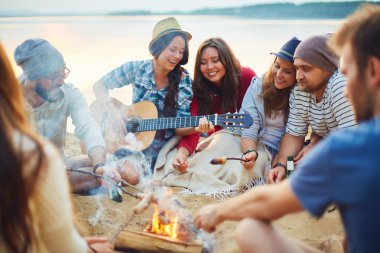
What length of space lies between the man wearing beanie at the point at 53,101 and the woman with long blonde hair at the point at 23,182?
2249mm

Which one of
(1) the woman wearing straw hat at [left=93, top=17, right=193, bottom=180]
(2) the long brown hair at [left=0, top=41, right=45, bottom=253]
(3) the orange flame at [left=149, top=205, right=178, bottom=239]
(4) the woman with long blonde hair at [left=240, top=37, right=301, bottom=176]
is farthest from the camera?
(1) the woman wearing straw hat at [left=93, top=17, right=193, bottom=180]

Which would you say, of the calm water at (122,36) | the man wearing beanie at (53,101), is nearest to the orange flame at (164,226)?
the man wearing beanie at (53,101)

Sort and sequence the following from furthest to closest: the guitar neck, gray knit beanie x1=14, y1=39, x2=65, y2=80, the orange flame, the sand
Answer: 1. the guitar neck
2. gray knit beanie x1=14, y1=39, x2=65, y2=80
3. the sand
4. the orange flame

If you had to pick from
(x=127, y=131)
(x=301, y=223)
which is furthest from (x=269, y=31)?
(x=301, y=223)

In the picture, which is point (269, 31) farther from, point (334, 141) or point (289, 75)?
point (334, 141)

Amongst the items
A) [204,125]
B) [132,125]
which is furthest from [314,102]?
[132,125]

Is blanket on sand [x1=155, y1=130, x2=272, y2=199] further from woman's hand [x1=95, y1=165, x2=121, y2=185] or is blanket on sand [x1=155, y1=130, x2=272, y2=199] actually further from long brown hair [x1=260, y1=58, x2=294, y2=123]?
woman's hand [x1=95, y1=165, x2=121, y2=185]

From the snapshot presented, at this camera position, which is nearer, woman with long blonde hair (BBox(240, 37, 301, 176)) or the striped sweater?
the striped sweater

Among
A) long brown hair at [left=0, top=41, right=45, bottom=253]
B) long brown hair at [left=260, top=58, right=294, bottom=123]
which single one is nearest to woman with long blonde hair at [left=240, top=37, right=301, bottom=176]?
long brown hair at [left=260, top=58, right=294, bottom=123]

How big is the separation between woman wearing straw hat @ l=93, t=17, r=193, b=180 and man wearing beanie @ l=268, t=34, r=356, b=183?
1.14 meters

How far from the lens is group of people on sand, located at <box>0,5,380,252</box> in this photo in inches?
63.4

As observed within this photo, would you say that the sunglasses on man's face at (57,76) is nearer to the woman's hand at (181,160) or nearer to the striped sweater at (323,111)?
the woman's hand at (181,160)

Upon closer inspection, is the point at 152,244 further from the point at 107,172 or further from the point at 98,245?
the point at 107,172

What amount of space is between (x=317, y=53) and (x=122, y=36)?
1320cm
